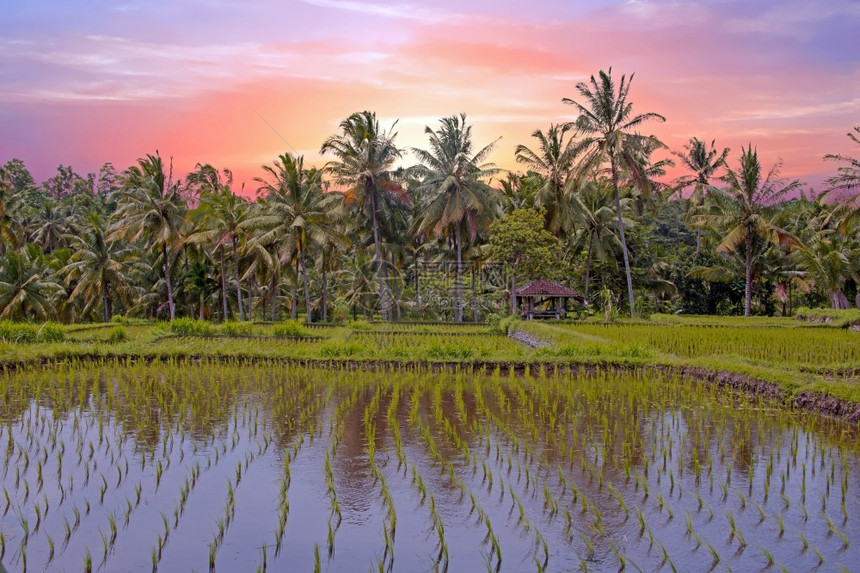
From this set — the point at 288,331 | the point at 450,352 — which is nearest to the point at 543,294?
the point at 288,331

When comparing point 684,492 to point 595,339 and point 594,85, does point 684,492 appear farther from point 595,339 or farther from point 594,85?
point 594,85

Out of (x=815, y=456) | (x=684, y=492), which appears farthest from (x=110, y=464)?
(x=815, y=456)

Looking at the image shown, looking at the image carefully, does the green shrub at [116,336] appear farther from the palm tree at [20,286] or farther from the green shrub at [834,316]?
the green shrub at [834,316]

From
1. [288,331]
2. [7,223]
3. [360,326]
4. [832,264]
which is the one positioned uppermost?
[7,223]

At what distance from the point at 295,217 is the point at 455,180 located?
5.74 metres

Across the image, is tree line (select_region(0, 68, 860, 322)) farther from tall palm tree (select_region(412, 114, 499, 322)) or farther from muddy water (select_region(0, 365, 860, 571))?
muddy water (select_region(0, 365, 860, 571))

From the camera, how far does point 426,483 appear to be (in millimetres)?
6383

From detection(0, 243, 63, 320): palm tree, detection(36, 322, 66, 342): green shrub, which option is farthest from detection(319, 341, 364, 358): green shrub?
detection(0, 243, 63, 320): palm tree

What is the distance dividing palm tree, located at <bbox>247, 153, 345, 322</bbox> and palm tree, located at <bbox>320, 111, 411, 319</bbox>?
81 centimetres

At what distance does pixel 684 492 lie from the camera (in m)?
6.05

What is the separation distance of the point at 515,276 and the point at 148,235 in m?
13.0

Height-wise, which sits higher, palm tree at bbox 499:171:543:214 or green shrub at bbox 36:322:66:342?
palm tree at bbox 499:171:543:214

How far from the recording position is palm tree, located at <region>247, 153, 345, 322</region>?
26.1m

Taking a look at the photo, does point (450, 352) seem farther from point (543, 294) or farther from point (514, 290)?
A: point (514, 290)
